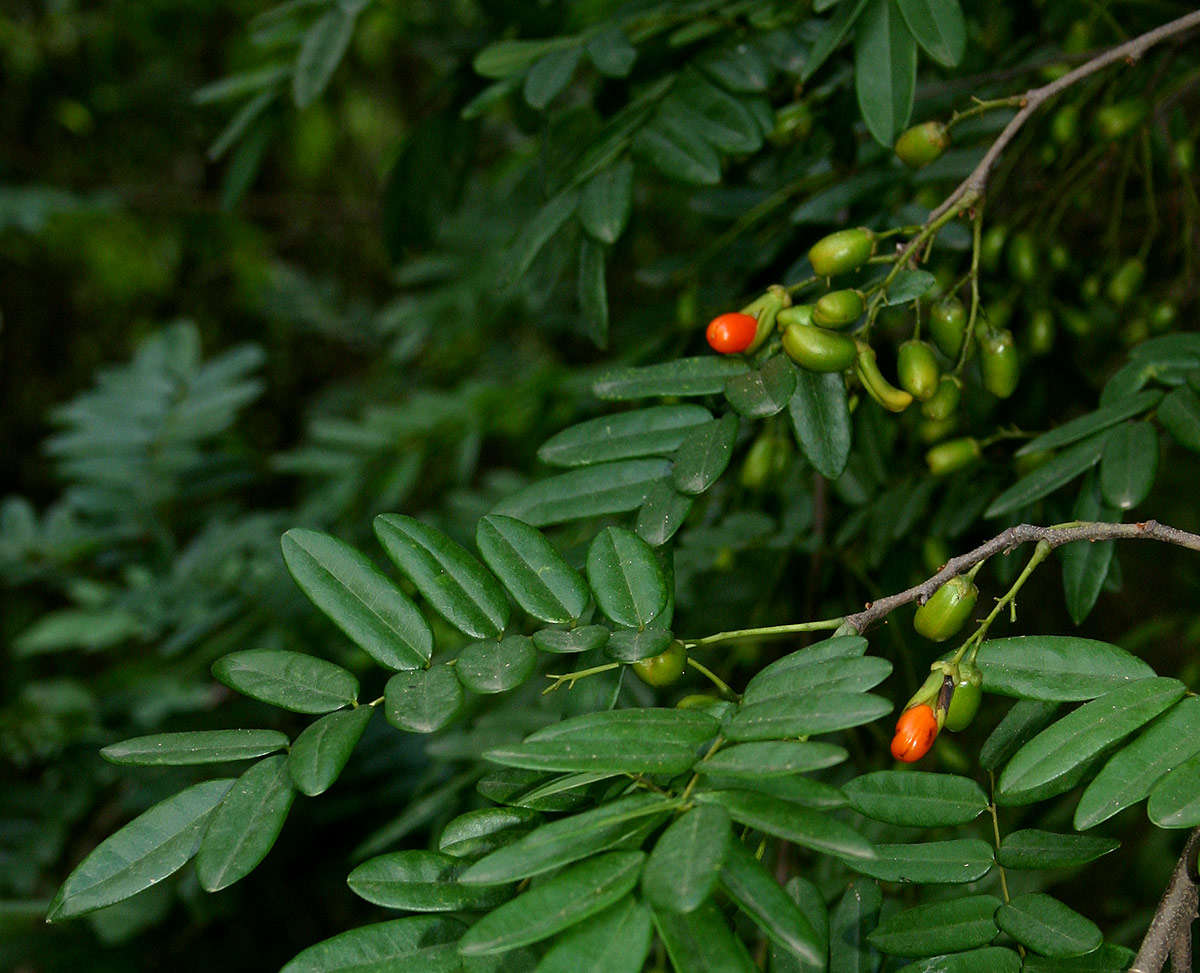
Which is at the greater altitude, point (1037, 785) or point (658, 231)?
point (1037, 785)

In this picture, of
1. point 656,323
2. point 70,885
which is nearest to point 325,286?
point 656,323

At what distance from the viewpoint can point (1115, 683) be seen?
2.08 feet

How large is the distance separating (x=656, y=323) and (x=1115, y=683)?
3.53 feet

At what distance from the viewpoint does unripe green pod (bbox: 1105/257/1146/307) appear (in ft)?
3.78

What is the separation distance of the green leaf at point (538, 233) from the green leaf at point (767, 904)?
0.64 m

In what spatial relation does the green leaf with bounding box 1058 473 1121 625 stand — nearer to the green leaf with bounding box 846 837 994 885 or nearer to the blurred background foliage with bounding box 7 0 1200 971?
the blurred background foliage with bounding box 7 0 1200 971

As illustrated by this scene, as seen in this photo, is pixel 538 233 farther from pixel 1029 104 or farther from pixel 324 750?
pixel 324 750

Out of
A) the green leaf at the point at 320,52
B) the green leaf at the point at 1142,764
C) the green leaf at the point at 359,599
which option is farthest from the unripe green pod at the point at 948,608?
the green leaf at the point at 320,52

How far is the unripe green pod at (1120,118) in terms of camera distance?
3.44 feet

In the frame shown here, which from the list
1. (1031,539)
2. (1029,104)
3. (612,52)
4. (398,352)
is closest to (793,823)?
(1031,539)

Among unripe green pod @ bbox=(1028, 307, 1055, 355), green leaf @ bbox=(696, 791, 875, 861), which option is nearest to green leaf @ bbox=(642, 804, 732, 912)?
green leaf @ bbox=(696, 791, 875, 861)

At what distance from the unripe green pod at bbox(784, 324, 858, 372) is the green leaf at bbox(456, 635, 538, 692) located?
0.29 m

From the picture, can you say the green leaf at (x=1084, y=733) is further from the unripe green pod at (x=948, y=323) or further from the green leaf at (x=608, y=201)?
the green leaf at (x=608, y=201)

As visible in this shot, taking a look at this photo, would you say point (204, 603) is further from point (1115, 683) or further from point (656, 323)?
point (1115, 683)
